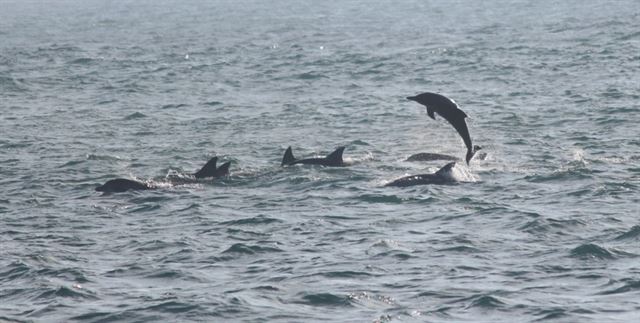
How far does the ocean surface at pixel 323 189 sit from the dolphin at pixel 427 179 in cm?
35

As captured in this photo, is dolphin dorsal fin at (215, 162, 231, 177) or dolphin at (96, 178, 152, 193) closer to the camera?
dolphin at (96, 178, 152, 193)

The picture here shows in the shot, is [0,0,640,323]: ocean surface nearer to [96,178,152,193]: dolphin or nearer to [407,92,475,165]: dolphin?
[96,178,152,193]: dolphin

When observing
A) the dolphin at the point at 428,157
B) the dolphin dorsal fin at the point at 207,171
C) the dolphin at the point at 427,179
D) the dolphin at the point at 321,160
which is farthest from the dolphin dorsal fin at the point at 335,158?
the dolphin dorsal fin at the point at 207,171

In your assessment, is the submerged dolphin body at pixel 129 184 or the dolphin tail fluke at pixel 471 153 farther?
the dolphin tail fluke at pixel 471 153

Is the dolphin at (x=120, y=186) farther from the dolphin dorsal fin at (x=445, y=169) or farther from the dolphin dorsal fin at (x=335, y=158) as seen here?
the dolphin dorsal fin at (x=445, y=169)

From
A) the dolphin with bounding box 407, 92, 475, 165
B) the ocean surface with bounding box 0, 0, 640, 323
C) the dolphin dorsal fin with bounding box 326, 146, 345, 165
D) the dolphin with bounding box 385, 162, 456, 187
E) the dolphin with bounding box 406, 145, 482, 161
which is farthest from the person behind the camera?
the dolphin with bounding box 406, 145, 482, 161

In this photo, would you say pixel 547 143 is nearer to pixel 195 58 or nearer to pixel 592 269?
pixel 592 269

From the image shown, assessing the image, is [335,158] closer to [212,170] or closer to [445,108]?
[212,170]

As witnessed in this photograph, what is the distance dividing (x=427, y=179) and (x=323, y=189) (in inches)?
92.8

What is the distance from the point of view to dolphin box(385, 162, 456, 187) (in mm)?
29219

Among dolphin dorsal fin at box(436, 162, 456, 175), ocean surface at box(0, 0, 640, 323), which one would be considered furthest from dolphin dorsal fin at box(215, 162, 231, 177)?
dolphin dorsal fin at box(436, 162, 456, 175)

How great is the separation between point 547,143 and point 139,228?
13.5m

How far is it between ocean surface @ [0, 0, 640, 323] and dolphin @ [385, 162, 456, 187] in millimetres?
352

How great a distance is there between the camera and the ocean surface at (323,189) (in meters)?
20.1
